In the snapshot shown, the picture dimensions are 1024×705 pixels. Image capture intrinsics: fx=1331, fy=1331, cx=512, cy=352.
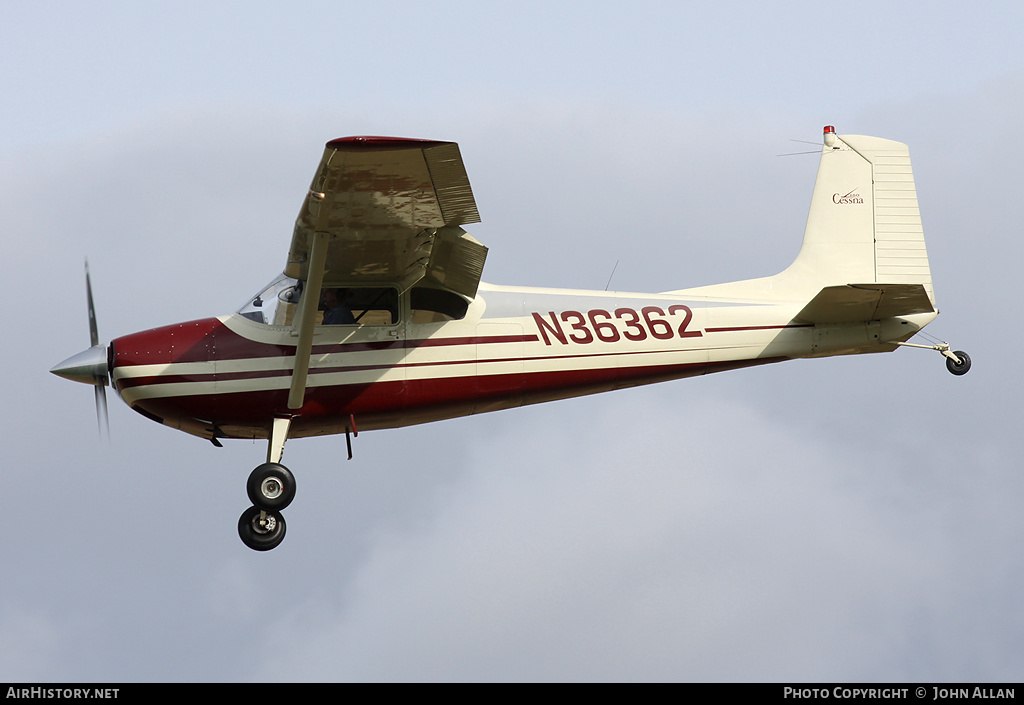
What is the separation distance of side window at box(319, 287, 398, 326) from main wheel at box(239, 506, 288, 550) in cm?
209

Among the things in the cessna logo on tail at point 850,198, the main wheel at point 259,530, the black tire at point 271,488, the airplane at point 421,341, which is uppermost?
the cessna logo on tail at point 850,198

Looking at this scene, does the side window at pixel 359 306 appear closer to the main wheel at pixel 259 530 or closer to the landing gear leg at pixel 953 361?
the main wheel at pixel 259 530

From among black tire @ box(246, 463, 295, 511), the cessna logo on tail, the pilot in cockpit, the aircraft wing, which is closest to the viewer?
the aircraft wing

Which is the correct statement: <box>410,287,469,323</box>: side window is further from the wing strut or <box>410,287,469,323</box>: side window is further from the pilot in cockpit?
the wing strut

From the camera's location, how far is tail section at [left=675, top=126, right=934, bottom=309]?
1521 cm

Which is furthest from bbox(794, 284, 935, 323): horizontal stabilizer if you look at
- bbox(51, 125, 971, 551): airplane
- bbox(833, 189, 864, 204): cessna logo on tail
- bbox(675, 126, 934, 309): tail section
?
bbox(833, 189, 864, 204): cessna logo on tail

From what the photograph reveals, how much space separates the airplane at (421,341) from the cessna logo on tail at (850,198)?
90cm

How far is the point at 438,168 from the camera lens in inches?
464

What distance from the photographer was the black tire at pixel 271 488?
13.5m

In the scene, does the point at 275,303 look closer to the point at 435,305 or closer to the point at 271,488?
the point at 435,305

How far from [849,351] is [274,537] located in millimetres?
6567

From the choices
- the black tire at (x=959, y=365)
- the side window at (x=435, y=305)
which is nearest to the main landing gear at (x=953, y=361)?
the black tire at (x=959, y=365)

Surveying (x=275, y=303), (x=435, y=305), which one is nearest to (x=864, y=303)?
(x=435, y=305)
